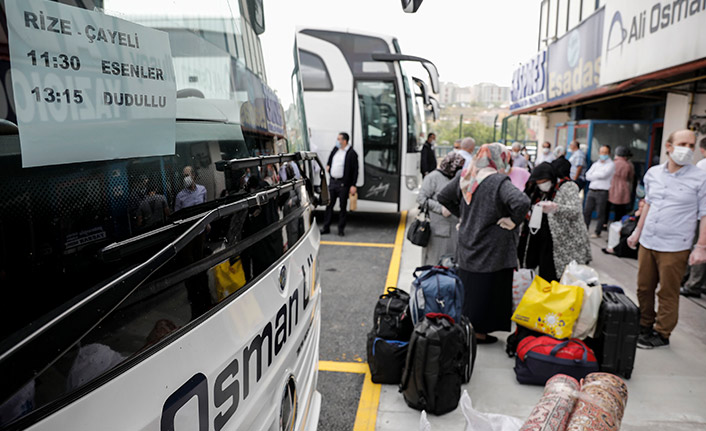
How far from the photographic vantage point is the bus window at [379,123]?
893cm

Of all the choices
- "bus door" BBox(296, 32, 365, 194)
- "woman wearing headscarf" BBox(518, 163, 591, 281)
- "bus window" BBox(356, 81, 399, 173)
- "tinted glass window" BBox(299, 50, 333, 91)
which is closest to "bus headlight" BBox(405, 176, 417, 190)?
"bus window" BBox(356, 81, 399, 173)

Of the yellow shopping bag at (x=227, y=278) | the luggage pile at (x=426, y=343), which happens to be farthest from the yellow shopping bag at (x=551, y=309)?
the yellow shopping bag at (x=227, y=278)

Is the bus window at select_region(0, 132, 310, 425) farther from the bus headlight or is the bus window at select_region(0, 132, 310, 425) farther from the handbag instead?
the bus headlight

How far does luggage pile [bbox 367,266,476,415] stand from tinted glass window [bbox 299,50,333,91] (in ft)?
20.0

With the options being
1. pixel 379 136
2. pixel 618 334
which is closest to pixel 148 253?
pixel 618 334

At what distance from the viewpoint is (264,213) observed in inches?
65.1

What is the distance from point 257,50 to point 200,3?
48cm

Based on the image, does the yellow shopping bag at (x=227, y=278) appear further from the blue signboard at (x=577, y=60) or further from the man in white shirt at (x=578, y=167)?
the man in white shirt at (x=578, y=167)

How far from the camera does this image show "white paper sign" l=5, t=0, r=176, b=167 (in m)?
0.87

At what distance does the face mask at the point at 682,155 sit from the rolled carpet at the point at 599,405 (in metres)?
1.89

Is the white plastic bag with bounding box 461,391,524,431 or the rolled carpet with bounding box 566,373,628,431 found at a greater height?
the rolled carpet with bounding box 566,373,628,431

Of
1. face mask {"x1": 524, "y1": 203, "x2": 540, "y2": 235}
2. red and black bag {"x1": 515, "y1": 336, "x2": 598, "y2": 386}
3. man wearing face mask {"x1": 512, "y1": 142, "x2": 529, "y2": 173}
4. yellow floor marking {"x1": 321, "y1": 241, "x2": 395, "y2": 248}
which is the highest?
man wearing face mask {"x1": 512, "y1": 142, "x2": 529, "y2": 173}

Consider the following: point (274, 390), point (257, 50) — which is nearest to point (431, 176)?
point (257, 50)

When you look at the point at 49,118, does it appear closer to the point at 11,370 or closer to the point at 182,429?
the point at 11,370
